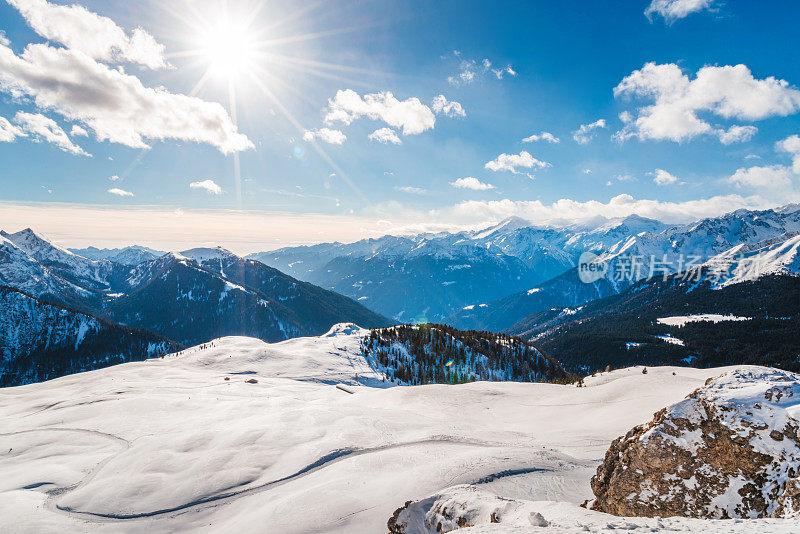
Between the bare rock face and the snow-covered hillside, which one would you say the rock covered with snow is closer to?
the snow-covered hillside

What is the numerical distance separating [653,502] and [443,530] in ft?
16.1

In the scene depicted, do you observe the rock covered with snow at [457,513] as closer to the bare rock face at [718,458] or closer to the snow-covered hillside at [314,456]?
the snow-covered hillside at [314,456]

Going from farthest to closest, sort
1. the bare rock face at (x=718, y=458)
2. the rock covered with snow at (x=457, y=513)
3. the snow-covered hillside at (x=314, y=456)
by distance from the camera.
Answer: the snow-covered hillside at (x=314, y=456) → the rock covered with snow at (x=457, y=513) → the bare rock face at (x=718, y=458)

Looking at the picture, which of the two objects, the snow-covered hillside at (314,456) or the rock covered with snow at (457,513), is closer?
the rock covered with snow at (457,513)

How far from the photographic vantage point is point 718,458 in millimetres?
7750

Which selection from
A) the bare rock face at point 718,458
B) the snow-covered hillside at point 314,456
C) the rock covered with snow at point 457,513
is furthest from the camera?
the snow-covered hillside at point 314,456

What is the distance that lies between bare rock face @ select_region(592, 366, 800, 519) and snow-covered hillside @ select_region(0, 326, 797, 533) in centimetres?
168

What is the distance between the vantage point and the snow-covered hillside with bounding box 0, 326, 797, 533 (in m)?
11.0

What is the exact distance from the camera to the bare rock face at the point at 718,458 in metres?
7.00

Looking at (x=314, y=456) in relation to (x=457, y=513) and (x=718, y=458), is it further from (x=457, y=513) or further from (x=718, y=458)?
(x=718, y=458)

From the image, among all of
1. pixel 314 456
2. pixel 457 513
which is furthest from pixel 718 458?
pixel 314 456

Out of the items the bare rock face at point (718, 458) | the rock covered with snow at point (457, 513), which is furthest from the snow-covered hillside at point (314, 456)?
the bare rock face at point (718, 458)

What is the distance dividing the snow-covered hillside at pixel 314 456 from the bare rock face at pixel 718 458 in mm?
1681

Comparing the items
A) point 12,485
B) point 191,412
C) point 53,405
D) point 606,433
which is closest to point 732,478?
point 606,433
